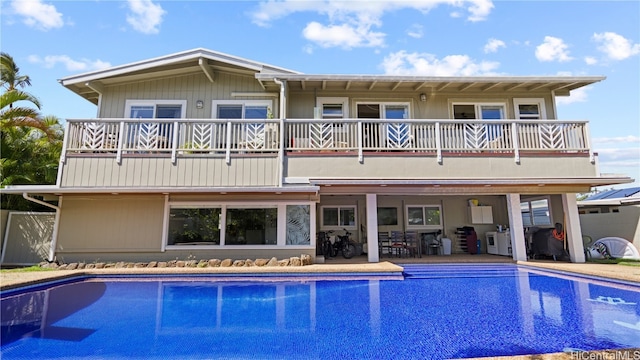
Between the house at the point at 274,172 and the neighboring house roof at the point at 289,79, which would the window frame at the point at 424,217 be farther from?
the neighboring house roof at the point at 289,79

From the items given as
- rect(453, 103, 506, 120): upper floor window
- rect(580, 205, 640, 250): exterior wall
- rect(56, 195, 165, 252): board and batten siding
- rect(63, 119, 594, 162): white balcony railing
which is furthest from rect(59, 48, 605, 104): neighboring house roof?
rect(580, 205, 640, 250): exterior wall

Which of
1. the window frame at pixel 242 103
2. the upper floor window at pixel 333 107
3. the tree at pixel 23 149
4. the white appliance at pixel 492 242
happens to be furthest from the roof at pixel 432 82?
the tree at pixel 23 149

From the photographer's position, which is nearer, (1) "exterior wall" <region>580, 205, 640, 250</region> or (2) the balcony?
(2) the balcony

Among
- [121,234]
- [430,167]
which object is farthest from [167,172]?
[430,167]

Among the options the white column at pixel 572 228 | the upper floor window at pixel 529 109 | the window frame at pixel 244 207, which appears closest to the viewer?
the window frame at pixel 244 207

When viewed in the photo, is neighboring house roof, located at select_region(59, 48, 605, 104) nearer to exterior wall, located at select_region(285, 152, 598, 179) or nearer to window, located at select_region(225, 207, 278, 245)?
exterior wall, located at select_region(285, 152, 598, 179)

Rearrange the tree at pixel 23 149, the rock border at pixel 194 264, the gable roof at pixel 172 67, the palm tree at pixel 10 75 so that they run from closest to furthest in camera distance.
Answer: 1. the rock border at pixel 194 264
2. the gable roof at pixel 172 67
3. the tree at pixel 23 149
4. the palm tree at pixel 10 75

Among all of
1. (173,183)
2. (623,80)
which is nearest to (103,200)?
(173,183)

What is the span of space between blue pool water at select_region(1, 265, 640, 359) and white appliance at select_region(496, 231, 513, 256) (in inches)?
101

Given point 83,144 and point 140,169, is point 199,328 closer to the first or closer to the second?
point 140,169

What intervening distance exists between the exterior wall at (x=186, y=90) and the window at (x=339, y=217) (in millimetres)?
4376

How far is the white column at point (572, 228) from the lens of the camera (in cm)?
955

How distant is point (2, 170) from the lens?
10.5 m

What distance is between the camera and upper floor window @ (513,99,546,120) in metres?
11.4
